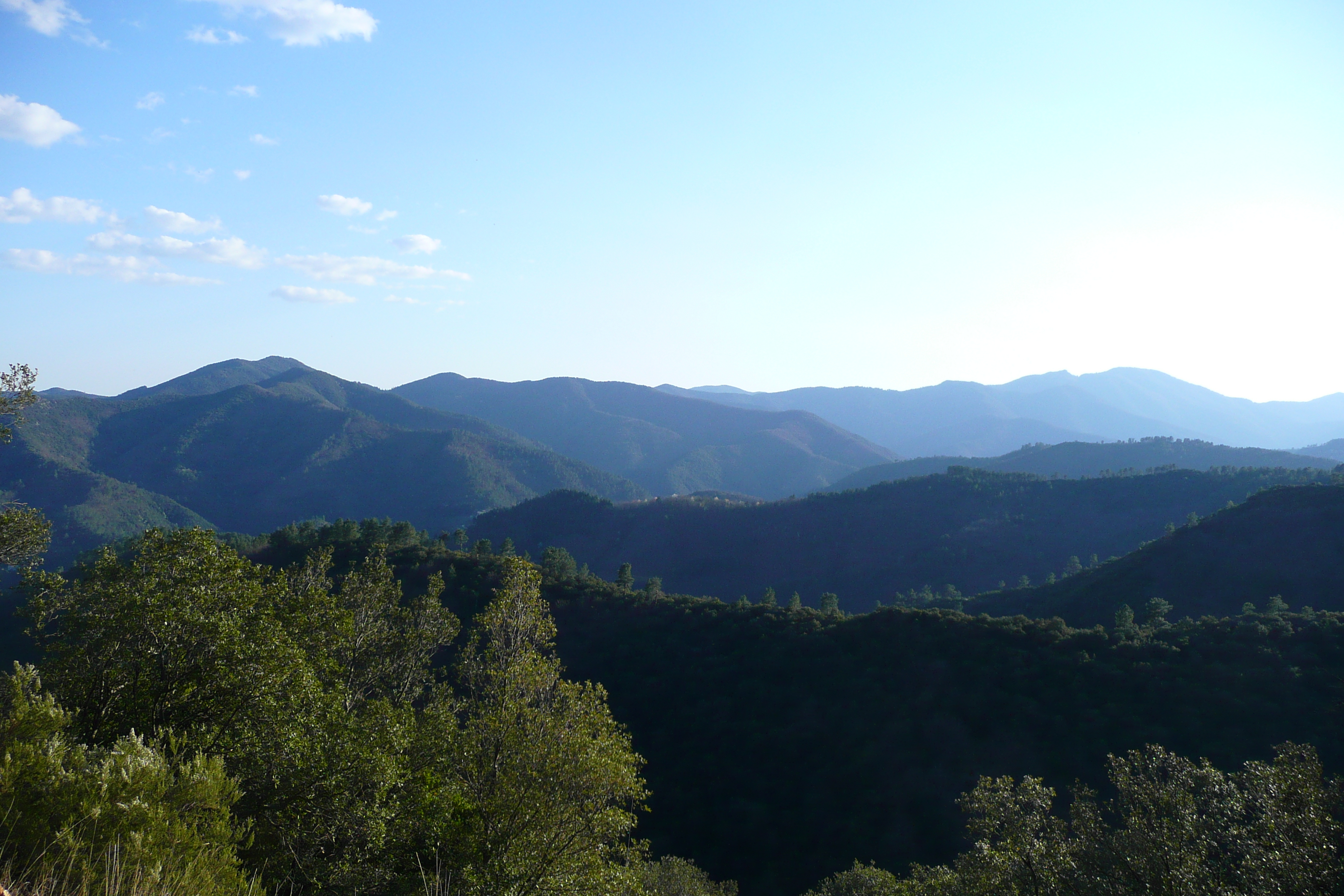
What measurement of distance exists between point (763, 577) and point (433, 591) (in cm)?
12866

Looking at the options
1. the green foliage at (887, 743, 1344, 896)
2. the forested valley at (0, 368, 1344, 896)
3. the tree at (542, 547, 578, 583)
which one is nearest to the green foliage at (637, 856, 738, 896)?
the forested valley at (0, 368, 1344, 896)

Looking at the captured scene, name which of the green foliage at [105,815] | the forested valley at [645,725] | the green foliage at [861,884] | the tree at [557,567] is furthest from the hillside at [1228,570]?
the green foliage at [105,815]

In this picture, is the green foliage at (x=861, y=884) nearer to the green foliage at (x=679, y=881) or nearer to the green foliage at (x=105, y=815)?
the green foliage at (x=679, y=881)

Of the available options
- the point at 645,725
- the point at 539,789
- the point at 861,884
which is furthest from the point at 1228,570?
the point at 539,789

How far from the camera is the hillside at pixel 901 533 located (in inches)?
5212

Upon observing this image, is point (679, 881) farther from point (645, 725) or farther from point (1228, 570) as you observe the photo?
point (1228, 570)

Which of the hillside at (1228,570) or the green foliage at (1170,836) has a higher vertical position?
the green foliage at (1170,836)

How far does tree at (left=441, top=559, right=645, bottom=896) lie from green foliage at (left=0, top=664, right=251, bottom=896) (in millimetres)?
4493

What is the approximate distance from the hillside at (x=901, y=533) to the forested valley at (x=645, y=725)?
28.2m

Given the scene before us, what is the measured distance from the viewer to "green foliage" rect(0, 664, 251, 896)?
27.9ft

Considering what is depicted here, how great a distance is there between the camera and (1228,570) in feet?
250

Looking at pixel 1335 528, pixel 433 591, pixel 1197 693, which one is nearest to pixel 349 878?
pixel 433 591

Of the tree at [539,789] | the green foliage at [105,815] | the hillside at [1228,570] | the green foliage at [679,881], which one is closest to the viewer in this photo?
the green foliage at [105,815]

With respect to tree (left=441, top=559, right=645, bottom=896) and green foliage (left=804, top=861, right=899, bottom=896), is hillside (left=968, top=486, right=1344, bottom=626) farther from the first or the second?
tree (left=441, top=559, right=645, bottom=896)
